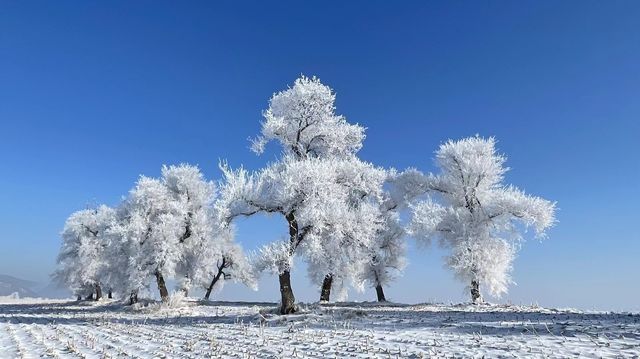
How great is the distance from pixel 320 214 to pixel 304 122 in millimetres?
7125

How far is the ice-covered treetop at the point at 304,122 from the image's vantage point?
88.6 ft

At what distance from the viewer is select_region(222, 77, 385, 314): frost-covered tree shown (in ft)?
74.1

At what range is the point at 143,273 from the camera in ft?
120

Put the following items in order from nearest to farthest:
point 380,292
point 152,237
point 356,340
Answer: point 356,340 < point 380,292 < point 152,237

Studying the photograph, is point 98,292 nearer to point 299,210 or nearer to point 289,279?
point 289,279

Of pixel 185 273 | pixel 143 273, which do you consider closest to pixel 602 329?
pixel 143 273

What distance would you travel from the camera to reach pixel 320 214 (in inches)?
892

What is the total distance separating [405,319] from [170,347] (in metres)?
9.63

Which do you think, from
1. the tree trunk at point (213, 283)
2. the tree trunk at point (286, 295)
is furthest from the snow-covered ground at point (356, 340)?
the tree trunk at point (213, 283)

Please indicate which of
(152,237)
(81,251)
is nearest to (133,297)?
(152,237)

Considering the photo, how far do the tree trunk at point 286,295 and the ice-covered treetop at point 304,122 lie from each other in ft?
A: 24.7

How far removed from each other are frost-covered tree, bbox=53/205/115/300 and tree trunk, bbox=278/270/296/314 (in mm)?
39223

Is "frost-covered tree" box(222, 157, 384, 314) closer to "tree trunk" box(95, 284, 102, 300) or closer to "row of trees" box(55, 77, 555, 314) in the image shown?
"row of trees" box(55, 77, 555, 314)

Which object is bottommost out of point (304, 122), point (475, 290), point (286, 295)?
point (286, 295)
